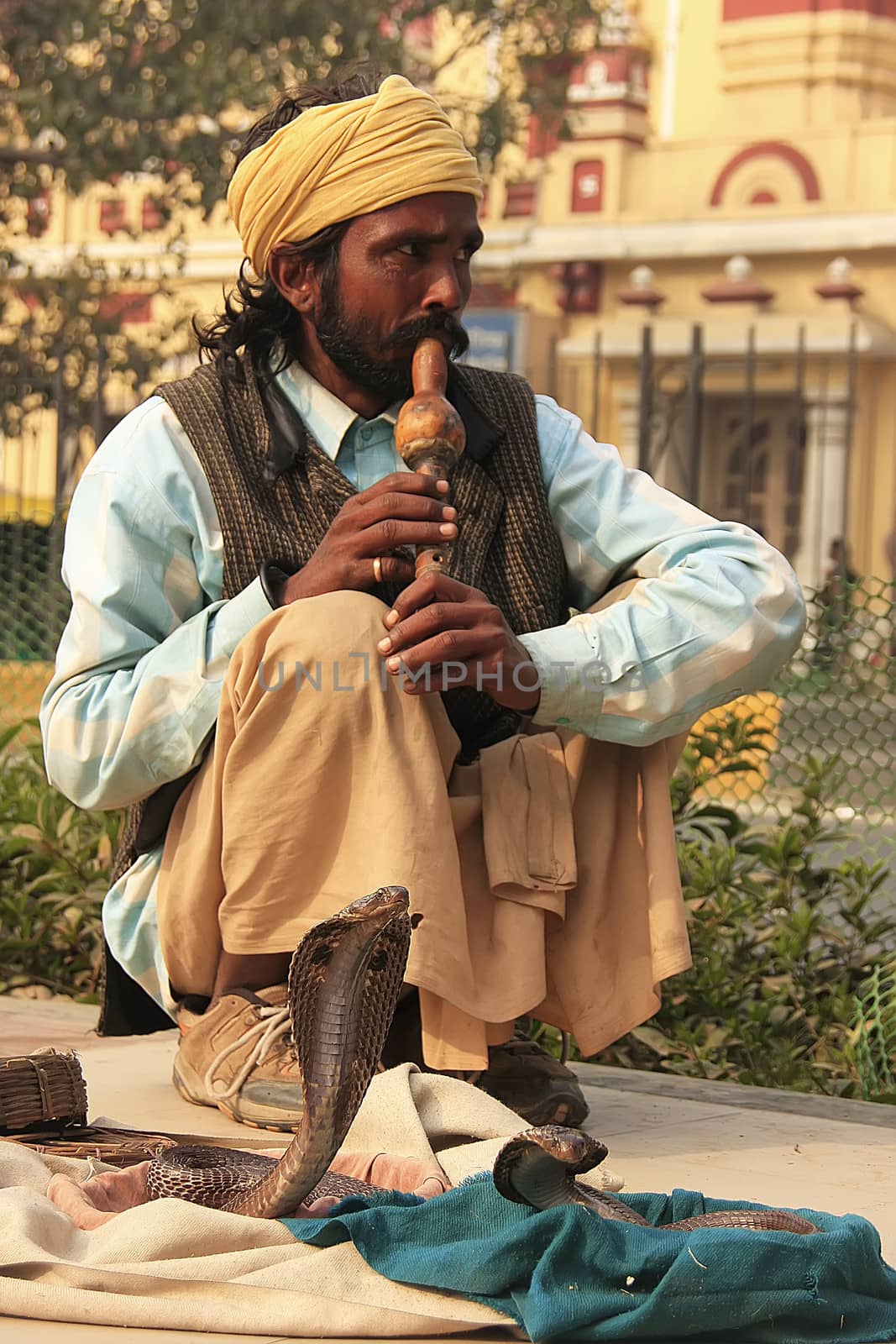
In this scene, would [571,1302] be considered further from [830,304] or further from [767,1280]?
[830,304]

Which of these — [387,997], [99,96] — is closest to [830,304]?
[99,96]

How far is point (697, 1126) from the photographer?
3.29m

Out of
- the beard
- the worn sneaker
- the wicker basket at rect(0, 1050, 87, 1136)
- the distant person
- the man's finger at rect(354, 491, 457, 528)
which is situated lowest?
the worn sneaker

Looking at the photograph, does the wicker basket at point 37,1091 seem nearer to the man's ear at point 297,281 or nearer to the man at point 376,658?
the man at point 376,658

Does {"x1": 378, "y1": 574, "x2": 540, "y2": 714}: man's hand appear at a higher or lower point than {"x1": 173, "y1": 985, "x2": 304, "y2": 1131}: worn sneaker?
higher

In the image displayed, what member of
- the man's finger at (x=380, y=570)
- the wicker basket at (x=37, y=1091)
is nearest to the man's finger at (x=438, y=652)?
the man's finger at (x=380, y=570)

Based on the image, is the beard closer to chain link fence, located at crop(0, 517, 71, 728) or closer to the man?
the man

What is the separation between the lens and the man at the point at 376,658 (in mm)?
2959

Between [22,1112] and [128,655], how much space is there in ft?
2.42

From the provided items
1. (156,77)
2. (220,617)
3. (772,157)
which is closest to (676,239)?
(772,157)

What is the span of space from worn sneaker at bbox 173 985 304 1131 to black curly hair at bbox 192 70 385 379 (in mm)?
1048

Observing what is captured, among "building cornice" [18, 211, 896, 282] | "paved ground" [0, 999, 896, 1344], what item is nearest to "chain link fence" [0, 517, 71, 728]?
"paved ground" [0, 999, 896, 1344]

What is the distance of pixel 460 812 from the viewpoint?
306 cm

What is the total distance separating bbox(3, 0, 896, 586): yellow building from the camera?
16.6m
